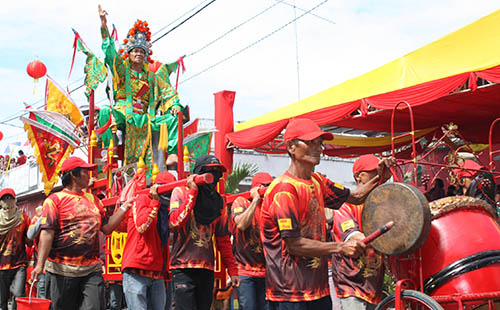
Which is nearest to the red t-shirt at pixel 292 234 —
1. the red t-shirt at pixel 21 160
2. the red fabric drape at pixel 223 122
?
the red fabric drape at pixel 223 122

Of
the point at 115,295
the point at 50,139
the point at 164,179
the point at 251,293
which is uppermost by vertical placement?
the point at 50,139

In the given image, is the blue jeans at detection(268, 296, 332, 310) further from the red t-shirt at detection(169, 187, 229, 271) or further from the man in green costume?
the man in green costume

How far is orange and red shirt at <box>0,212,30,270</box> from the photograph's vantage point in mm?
8938

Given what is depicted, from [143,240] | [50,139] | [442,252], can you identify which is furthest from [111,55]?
[442,252]

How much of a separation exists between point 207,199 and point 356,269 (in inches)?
63.6

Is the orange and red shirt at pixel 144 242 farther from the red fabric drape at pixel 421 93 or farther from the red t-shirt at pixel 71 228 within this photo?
the red fabric drape at pixel 421 93

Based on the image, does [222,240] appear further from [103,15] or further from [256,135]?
[256,135]

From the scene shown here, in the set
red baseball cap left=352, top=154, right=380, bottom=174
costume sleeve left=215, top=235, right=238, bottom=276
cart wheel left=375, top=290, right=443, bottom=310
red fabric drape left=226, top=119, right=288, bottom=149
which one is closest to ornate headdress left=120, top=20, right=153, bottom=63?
red fabric drape left=226, top=119, right=288, bottom=149

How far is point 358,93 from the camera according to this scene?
8711mm

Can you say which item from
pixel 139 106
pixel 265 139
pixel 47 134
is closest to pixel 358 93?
pixel 265 139

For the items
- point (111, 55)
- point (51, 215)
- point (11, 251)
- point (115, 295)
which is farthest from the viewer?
point (11, 251)

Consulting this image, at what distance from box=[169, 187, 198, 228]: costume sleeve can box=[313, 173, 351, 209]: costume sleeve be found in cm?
144

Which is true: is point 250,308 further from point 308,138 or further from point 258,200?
point 308,138

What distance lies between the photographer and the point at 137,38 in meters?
8.50
